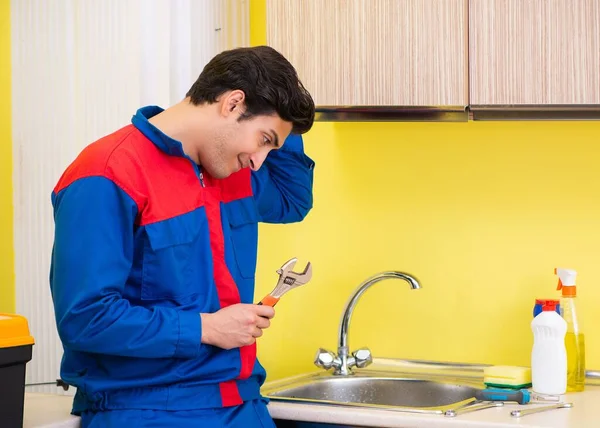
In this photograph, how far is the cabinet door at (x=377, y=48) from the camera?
2.05 meters

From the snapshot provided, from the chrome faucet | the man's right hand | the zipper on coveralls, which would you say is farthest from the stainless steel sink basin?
the zipper on coveralls

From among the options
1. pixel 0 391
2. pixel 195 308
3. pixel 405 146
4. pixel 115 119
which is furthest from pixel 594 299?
pixel 0 391

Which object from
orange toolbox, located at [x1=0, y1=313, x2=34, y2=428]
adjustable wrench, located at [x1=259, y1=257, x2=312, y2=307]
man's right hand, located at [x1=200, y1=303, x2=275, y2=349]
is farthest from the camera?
adjustable wrench, located at [x1=259, y1=257, x2=312, y2=307]

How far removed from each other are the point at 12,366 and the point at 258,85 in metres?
0.66

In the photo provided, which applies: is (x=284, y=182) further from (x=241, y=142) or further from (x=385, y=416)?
(x=385, y=416)

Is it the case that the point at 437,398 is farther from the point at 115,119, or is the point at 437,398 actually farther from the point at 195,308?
the point at 115,119

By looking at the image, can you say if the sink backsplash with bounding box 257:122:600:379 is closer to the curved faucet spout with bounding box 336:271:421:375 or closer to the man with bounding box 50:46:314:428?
the curved faucet spout with bounding box 336:271:421:375

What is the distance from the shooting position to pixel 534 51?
200cm

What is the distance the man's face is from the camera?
5.66 feet

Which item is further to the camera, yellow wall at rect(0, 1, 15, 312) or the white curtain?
yellow wall at rect(0, 1, 15, 312)

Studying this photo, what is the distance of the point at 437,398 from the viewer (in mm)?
2270

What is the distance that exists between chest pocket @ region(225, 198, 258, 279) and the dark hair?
24 centimetres

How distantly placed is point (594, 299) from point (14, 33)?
65.1 inches

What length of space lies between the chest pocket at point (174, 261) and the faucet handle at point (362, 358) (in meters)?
0.73
